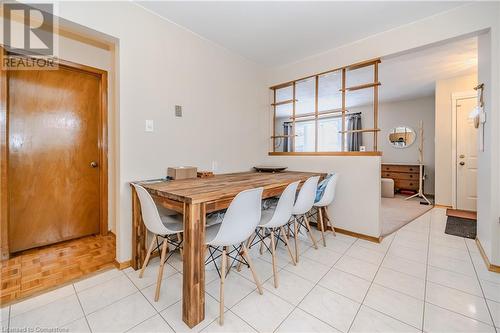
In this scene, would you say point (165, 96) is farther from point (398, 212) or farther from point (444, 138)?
point (444, 138)

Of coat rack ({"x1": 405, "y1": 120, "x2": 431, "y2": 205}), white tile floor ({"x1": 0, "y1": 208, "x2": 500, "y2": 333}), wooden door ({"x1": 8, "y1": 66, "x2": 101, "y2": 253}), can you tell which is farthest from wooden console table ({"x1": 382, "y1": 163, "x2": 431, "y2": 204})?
wooden door ({"x1": 8, "y1": 66, "x2": 101, "y2": 253})

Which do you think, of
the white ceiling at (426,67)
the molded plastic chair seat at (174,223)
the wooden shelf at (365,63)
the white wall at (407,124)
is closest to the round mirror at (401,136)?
the white wall at (407,124)

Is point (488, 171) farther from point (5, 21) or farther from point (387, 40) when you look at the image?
point (5, 21)

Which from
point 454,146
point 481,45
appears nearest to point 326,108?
point 454,146

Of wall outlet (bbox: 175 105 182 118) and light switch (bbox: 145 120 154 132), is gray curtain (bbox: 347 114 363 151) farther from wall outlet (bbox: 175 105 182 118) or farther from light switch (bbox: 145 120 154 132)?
light switch (bbox: 145 120 154 132)

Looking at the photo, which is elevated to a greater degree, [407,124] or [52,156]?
[407,124]

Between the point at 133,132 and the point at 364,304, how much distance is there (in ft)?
7.72

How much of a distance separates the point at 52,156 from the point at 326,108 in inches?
236

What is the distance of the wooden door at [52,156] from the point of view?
2205mm

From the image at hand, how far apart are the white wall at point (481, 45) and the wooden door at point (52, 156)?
3.40m

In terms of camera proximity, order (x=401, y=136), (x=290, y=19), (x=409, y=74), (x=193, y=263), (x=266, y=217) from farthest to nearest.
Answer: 1. (x=401, y=136)
2. (x=409, y=74)
3. (x=290, y=19)
4. (x=266, y=217)
5. (x=193, y=263)

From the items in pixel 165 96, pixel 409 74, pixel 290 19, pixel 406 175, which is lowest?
pixel 406 175

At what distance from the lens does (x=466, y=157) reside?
13.0 ft

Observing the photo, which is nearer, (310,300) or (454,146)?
(310,300)
